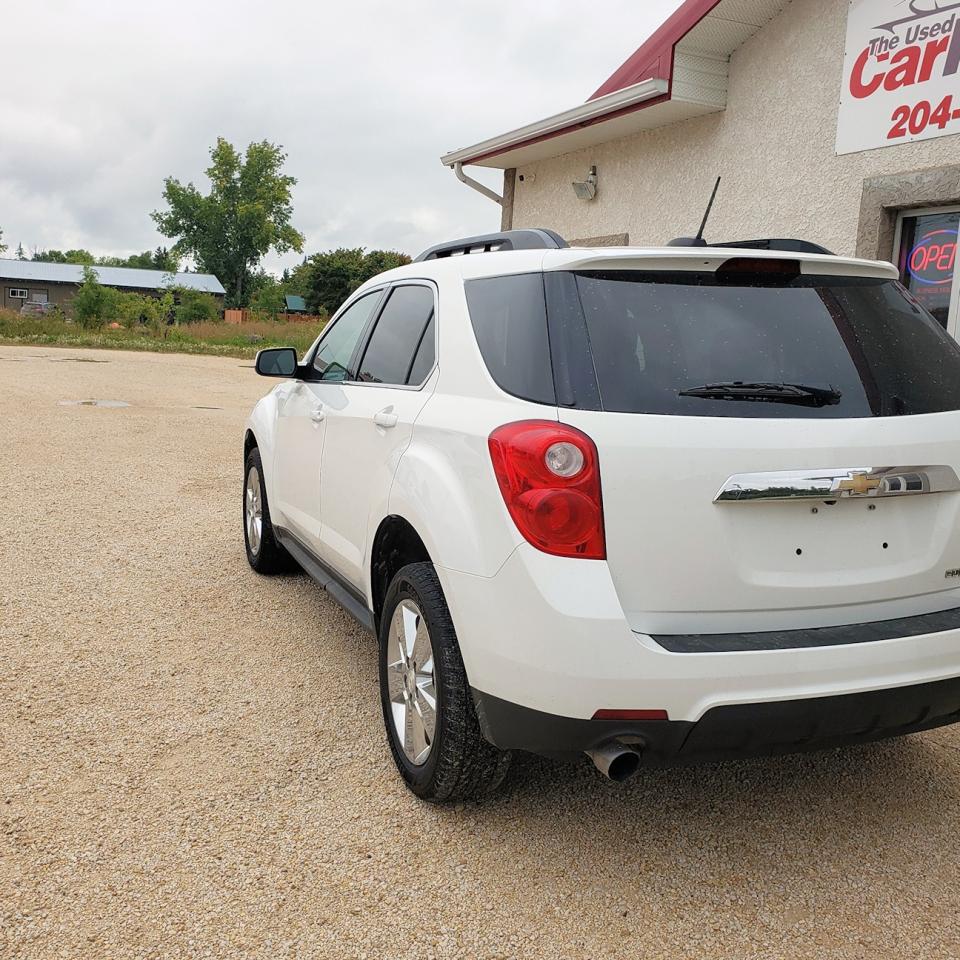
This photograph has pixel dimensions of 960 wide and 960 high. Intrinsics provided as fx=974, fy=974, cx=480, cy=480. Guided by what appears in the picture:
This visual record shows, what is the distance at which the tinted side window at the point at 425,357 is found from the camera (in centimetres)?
335

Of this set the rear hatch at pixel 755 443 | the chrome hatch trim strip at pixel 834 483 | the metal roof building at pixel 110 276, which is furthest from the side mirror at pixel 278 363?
the metal roof building at pixel 110 276

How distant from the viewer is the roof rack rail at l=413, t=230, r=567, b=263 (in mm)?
3215

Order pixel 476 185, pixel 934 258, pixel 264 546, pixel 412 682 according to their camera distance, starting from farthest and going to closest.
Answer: pixel 476 185, pixel 934 258, pixel 264 546, pixel 412 682

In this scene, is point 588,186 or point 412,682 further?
point 588,186

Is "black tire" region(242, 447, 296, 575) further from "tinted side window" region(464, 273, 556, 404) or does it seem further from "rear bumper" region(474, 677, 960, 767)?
"rear bumper" region(474, 677, 960, 767)

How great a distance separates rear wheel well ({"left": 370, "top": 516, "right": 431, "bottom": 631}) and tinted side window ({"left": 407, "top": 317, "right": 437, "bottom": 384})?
1.71 feet

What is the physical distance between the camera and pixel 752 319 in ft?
9.11

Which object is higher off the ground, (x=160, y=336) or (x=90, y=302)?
(x=90, y=302)

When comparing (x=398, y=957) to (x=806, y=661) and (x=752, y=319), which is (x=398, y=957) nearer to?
(x=806, y=661)

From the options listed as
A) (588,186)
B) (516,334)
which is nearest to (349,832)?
(516,334)

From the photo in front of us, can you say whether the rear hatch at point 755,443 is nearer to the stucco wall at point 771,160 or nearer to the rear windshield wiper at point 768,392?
the rear windshield wiper at point 768,392

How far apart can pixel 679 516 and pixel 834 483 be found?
44 cm

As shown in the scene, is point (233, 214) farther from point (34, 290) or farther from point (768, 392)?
point (768, 392)

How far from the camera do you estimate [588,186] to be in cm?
1076
